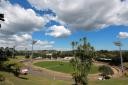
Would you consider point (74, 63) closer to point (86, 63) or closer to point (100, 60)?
point (86, 63)

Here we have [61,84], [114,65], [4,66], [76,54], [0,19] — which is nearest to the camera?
[0,19]

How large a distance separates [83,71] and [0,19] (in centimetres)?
1978

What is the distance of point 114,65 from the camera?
15462cm

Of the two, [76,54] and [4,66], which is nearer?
[76,54]

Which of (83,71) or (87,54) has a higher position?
(87,54)

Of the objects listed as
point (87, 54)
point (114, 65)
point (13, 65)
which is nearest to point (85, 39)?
point (87, 54)

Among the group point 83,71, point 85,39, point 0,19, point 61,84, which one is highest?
point 0,19

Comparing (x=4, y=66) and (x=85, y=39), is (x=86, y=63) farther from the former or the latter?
(x=4, y=66)

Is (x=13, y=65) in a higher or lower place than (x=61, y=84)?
higher

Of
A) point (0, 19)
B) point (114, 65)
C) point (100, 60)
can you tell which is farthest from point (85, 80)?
point (100, 60)

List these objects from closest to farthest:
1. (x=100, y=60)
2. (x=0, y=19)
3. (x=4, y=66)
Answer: (x=0, y=19)
(x=4, y=66)
(x=100, y=60)

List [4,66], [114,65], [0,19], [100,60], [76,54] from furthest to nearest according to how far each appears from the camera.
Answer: [100,60], [114,65], [4,66], [76,54], [0,19]

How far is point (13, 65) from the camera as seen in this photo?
6359 centimetres

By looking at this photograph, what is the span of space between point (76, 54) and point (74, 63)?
1999mm
